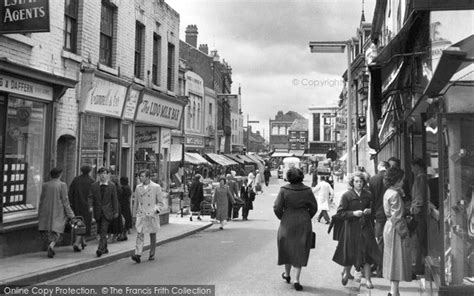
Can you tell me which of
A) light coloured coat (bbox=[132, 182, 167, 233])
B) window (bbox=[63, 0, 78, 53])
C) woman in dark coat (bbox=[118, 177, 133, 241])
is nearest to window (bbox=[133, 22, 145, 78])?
window (bbox=[63, 0, 78, 53])

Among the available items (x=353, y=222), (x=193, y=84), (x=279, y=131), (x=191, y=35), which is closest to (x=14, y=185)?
(x=353, y=222)

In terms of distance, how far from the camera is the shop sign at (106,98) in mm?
12228

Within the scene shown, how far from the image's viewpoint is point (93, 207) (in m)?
9.99

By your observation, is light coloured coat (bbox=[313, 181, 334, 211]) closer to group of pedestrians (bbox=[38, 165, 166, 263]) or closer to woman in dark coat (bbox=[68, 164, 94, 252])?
group of pedestrians (bbox=[38, 165, 166, 263])

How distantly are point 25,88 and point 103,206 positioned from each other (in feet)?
9.41

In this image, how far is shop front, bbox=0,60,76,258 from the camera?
9219mm

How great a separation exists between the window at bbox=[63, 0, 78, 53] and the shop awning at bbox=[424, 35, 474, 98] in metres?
9.26

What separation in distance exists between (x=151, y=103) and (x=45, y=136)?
6.02 m

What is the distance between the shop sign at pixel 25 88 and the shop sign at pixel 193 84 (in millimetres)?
22558

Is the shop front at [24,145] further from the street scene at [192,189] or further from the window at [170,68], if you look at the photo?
the window at [170,68]

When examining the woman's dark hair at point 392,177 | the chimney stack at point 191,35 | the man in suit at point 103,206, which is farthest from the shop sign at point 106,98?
the chimney stack at point 191,35

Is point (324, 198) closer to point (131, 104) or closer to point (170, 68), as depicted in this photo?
point (131, 104)

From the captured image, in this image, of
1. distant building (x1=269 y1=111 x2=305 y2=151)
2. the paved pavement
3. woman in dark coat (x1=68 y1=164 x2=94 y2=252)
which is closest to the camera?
the paved pavement

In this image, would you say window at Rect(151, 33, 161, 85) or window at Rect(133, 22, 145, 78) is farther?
window at Rect(151, 33, 161, 85)
